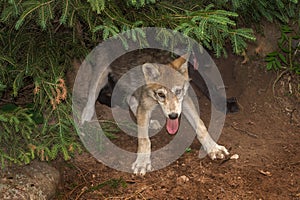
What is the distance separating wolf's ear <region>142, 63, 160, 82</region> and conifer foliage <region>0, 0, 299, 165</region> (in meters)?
0.51

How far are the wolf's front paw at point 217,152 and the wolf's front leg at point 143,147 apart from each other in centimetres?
63

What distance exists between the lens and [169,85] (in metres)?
4.45

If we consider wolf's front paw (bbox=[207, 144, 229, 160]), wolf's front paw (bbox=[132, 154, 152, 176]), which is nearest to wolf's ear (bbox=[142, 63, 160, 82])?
wolf's front paw (bbox=[132, 154, 152, 176])

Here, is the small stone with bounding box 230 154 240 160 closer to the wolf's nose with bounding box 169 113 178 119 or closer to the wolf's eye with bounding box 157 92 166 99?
the wolf's nose with bounding box 169 113 178 119

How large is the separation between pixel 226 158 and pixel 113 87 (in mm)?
1761

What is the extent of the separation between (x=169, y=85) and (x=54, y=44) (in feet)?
3.83

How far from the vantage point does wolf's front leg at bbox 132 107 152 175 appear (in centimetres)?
444

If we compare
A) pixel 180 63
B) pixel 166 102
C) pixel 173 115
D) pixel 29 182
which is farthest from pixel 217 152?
pixel 29 182

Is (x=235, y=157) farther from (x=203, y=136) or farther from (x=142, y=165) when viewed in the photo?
(x=142, y=165)

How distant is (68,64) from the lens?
430cm

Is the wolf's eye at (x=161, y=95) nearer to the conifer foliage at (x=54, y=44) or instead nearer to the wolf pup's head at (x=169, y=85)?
the wolf pup's head at (x=169, y=85)

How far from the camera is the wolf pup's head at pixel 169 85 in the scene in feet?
14.4

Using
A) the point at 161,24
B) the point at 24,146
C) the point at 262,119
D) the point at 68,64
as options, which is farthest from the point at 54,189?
the point at 262,119

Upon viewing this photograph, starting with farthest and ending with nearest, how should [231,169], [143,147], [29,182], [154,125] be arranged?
[154,125] < [143,147] < [231,169] < [29,182]
